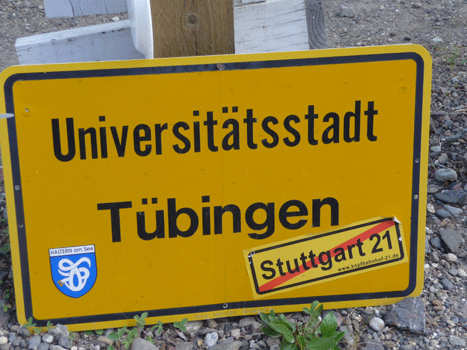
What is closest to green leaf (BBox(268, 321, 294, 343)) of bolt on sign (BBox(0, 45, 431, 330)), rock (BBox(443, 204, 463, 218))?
bolt on sign (BBox(0, 45, 431, 330))

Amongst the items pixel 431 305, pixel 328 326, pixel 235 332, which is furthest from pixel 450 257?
pixel 235 332

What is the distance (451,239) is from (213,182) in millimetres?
1388

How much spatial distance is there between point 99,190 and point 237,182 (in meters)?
0.54

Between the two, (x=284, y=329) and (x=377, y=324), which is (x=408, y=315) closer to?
(x=377, y=324)

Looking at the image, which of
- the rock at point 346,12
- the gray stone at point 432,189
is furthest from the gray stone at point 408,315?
the rock at point 346,12

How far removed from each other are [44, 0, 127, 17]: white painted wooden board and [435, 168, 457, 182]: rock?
207 centimetres

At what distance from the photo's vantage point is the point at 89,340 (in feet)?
6.98

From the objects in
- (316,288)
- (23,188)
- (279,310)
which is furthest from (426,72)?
(23,188)

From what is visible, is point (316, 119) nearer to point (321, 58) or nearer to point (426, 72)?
point (321, 58)

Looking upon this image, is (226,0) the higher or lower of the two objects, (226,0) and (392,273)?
the higher

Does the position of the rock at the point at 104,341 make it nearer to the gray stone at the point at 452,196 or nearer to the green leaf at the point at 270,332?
the green leaf at the point at 270,332

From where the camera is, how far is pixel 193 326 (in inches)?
87.1

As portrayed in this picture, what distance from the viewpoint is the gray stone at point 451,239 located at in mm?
2652

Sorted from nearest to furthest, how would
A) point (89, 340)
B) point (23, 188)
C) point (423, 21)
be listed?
point (23, 188)
point (89, 340)
point (423, 21)
